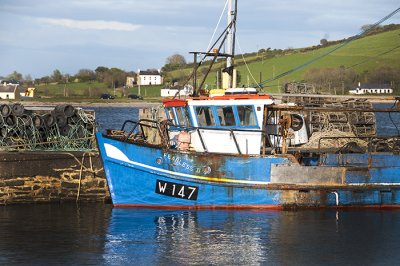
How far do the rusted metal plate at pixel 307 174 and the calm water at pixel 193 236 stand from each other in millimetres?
850

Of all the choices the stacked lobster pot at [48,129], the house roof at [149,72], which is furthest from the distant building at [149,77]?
the stacked lobster pot at [48,129]

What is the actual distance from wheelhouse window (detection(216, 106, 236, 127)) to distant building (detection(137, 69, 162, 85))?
13413 centimetres

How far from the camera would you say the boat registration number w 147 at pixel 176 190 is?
21.2 m

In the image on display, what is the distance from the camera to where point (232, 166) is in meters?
20.9

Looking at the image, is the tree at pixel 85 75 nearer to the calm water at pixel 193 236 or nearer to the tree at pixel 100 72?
the tree at pixel 100 72

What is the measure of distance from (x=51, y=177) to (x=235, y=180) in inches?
205

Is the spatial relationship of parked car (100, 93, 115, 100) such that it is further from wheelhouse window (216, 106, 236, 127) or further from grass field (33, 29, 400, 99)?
wheelhouse window (216, 106, 236, 127)

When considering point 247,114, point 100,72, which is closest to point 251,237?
point 247,114

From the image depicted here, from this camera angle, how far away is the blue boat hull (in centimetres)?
2094

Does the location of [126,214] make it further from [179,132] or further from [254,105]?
[254,105]

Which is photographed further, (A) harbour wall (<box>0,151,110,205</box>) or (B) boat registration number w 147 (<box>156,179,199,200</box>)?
(A) harbour wall (<box>0,151,110,205</box>)

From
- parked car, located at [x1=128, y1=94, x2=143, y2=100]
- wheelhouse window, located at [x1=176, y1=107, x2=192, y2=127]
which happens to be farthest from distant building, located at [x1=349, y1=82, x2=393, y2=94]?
wheelhouse window, located at [x1=176, y1=107, x2=192, y2=127]

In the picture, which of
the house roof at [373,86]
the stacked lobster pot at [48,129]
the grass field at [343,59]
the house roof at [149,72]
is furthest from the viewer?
the house roof at [149,72]

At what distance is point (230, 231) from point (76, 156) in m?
5.65
